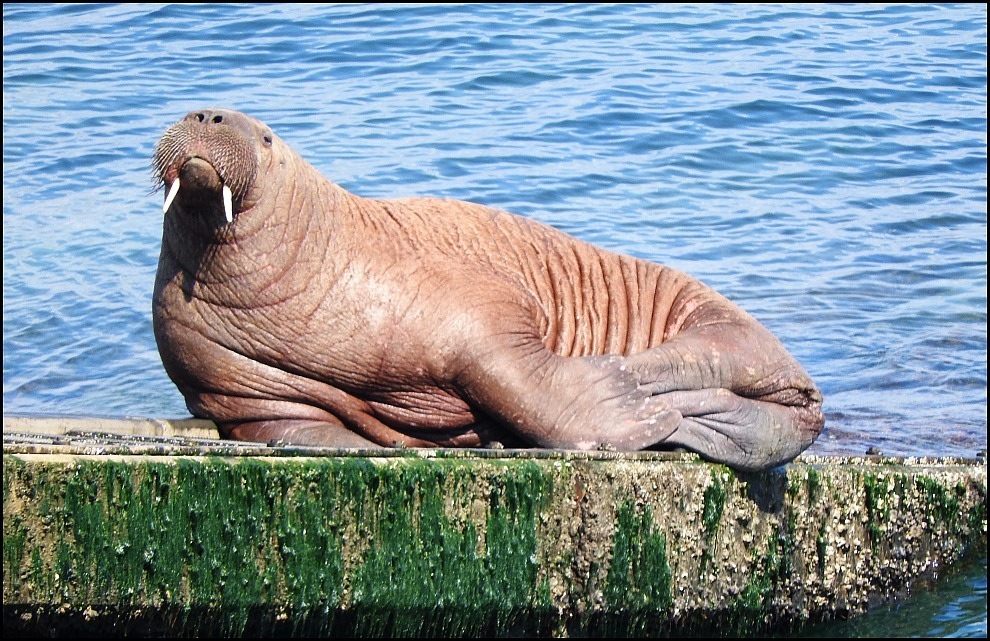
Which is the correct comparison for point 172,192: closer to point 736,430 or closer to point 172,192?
point 172,192

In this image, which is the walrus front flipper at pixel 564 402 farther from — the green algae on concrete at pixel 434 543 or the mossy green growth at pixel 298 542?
the mossy green growth at pixel 298 542

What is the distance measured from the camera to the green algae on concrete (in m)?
5.21

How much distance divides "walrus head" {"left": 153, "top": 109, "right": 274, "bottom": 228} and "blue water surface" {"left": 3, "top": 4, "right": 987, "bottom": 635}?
3.36 m

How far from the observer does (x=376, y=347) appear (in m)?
6.45

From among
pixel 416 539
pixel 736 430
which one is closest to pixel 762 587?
pixel 736 430

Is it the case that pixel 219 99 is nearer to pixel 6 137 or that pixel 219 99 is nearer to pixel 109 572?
pixel 6 137

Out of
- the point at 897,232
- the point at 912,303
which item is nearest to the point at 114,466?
the point at 912,303

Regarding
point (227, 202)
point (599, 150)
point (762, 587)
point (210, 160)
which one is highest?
point (210, 160)

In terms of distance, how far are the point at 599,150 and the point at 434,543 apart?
10344 millimetres

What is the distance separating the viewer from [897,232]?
13.2 metres

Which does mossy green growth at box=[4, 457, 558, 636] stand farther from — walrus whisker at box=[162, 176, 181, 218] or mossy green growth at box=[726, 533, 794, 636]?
walrus whisker at box=[162, 176, 181, 218]

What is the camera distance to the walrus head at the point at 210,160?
612cm

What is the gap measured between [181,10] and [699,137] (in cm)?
915

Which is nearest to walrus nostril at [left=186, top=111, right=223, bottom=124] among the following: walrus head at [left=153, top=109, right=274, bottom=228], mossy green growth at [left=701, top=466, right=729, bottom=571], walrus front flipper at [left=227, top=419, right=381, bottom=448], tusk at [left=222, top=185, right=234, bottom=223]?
walrus head at [left=153, top=109, right=274, bottom=228]
